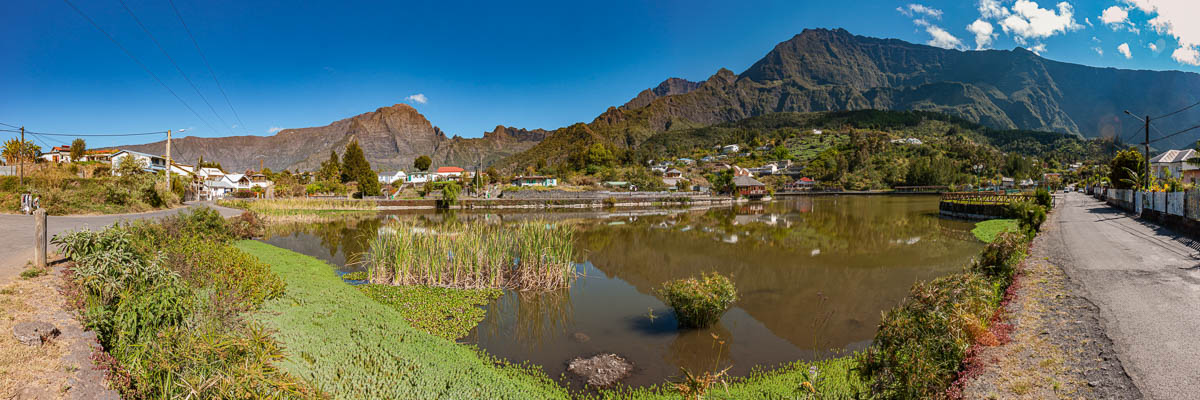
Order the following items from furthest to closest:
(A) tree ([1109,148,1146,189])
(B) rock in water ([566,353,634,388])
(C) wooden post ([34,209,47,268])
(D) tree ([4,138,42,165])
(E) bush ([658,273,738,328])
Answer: (D) tree ([4,138,42,165]), (A) tree ([1109,148,1146,189]), (E) bush ([658,273,738,328]), (C) wooden post ([34,209,47,268]), (B) rock in water ([566,353,634,388])

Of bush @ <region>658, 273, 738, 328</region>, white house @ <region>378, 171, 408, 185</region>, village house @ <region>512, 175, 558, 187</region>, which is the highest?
white house @ <region>378, 171, 408, 185</region>

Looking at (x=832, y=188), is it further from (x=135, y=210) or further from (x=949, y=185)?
(x=135, y=210)

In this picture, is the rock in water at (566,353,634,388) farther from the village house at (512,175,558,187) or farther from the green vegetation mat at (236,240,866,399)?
the village house at (512,175,558,187)

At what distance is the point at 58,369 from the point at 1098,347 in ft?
34.9

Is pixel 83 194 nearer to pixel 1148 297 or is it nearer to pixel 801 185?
pixel 1148 297

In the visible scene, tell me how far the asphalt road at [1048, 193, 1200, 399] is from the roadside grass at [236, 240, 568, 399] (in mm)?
6154

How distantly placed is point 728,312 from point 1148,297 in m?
6.34

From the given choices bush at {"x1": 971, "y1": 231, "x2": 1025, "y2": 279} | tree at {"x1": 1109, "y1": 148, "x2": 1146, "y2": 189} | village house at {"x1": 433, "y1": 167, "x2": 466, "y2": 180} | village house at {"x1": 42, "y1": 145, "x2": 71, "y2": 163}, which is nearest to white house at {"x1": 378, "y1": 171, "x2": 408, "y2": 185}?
village house at {"x1": 433, "y1": 167, "x2": 466, "y2": 180}

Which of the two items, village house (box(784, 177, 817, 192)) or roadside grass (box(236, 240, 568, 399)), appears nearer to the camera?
roadside grass (box(236, 240, 568, 399))

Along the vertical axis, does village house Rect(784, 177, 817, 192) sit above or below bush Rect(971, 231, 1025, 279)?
above

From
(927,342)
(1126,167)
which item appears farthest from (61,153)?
(1126,167)

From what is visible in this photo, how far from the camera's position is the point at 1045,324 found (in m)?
6.34

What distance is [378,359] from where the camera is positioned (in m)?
5.56

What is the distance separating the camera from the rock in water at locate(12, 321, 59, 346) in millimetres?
4363
